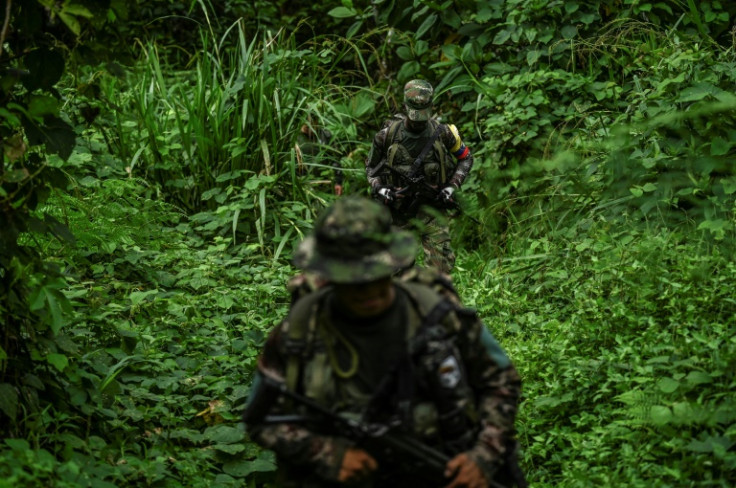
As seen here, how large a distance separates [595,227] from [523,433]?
2615 millimetres

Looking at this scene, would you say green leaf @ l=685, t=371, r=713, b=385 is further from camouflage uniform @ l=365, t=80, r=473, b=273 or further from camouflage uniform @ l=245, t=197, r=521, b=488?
camouflage uniform @ l=365, t=80, r=473, b=273

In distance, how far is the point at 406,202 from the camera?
26.0 ft

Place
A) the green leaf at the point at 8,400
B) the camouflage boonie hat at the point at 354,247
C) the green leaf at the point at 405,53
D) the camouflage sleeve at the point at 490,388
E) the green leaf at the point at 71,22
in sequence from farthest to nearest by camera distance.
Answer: the green leaf at the point at 405,53 < the green leaf at the point at 8,400 < the green leaf at the point at 71,22 < the camouflage sleeve at the point at 490,388 < the camouflage boonie hat at the point at 354,247

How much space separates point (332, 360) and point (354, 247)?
0.35 m

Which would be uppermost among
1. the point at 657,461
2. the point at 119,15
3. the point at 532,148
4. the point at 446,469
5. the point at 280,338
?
the point at 119,15

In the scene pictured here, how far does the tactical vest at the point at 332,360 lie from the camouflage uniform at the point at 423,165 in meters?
4.78

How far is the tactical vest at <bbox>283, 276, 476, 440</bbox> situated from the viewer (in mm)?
2834

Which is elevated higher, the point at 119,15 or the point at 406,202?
the point at 119,15

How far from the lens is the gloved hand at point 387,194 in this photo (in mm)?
7816

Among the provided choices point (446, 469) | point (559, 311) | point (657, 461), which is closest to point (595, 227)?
point (559, 311)

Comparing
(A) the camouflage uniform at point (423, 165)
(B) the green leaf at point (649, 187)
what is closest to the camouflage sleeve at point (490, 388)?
(B) the green leaf at point (649, 187)

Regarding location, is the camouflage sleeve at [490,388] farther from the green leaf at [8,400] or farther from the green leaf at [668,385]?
the green leaf at [8,400]

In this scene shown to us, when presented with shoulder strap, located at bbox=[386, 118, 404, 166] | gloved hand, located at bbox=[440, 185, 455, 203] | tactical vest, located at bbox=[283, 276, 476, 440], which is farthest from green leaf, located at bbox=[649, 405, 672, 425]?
shoulder strap, located at bbox=[386, 118, 404, 166]

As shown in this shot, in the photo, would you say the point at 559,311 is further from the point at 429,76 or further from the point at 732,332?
the point at 429,76
